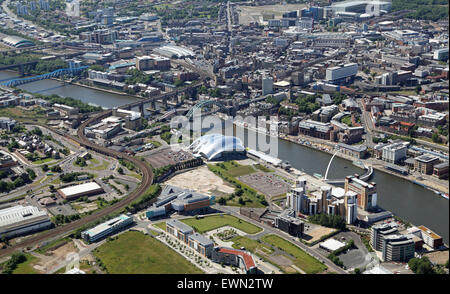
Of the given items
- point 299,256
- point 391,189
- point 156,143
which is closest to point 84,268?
point 299,256

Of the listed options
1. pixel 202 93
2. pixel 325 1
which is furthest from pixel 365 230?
pixel 325 1

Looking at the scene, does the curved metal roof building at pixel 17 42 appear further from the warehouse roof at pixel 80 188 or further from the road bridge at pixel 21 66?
the warehouse roof at pixel 80 188

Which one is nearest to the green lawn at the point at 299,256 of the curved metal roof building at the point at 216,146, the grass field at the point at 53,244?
the grass field at the point at 53,244

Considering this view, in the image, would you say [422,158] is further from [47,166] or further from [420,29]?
[420,29]

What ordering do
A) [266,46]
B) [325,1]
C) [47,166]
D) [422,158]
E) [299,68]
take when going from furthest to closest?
[325,1], [266,46], [299,68], [47,166], [422,158]

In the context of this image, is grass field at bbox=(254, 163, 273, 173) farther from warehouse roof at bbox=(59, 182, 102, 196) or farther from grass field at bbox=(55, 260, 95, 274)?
grass field at bbox=(55, 260, 95, 274)

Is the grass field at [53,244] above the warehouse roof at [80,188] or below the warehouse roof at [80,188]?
below
